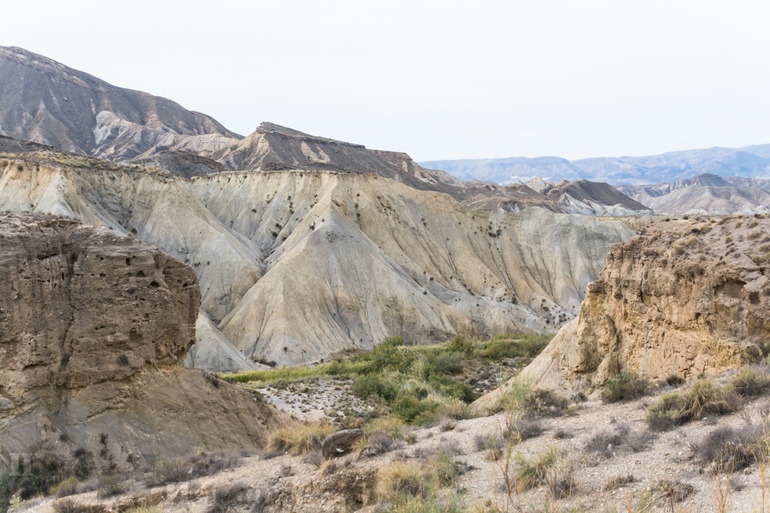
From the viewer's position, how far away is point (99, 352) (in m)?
16.0

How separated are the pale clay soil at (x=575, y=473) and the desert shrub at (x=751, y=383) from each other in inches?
15.9

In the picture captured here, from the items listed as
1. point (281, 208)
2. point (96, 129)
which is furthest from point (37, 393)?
point (96, 129)

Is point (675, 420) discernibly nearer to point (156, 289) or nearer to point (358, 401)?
point (156, 289)

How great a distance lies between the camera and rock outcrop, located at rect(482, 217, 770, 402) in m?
12.8

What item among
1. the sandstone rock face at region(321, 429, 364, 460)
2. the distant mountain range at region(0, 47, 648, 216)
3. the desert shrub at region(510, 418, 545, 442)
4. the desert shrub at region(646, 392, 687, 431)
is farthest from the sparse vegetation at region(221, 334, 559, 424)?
the distant mountain range at region(0, 47, 648, 216)

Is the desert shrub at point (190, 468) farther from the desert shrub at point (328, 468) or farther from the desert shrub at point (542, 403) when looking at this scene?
the desert shrub at point (542, 403)

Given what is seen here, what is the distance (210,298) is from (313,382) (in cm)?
2295

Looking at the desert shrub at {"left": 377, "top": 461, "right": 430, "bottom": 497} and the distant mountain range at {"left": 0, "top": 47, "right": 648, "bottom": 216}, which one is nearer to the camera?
the desert shrub at {"left": 377, "top": 461, "right": 430, "bottom": 497}

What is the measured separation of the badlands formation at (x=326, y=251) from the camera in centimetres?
4647

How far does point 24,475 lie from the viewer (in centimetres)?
1319

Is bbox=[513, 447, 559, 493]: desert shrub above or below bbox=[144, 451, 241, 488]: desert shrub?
above

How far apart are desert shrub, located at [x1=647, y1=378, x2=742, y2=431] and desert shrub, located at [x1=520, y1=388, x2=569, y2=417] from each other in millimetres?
2734

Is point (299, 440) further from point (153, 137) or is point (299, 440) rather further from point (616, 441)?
point (153, 137)

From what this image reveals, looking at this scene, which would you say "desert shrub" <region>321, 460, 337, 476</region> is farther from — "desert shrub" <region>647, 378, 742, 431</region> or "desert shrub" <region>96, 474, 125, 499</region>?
"desert shrub" <region>647, 378, 742, 431</region>
